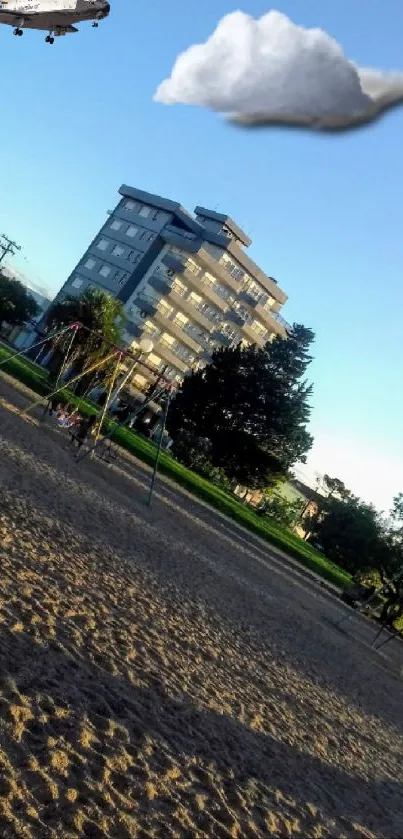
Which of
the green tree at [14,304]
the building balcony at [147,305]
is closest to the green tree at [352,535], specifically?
the building balcony at [147,305]

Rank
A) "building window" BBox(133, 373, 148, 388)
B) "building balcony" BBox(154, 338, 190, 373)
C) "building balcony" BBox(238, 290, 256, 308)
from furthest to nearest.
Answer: "building balcony" BBox(238, 290, 256, 308), "building balcony" BBox(154, 338, 190, 373), "building window" BBox(133, 373, 148, 388)

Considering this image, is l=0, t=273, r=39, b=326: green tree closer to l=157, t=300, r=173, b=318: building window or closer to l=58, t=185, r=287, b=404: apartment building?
l=58, t=185, r=287, b=404: apartment building

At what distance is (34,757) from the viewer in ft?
16.3

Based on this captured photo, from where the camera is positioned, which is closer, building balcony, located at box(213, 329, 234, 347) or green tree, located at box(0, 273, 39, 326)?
green tree, located at box(0, 273, 39, 326)

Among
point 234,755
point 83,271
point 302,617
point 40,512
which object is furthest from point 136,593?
point 83,271

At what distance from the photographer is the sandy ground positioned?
5195 millimetres

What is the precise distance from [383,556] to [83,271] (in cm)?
4810

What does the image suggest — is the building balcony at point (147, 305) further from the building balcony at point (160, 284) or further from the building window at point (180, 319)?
the building window at point (180, 319)

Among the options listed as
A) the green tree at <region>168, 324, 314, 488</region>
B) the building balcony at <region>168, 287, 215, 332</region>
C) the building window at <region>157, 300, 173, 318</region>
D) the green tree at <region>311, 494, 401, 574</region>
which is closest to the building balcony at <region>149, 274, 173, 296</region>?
the building balcony at <region>168, 287, 215, 332</region>

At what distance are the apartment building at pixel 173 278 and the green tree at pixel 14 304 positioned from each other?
574 centimetres

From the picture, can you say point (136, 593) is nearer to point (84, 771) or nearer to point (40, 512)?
point (40, 512)

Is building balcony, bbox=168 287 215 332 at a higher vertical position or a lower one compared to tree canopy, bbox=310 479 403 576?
higher

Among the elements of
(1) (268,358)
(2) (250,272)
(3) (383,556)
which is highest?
(2) (250,272)

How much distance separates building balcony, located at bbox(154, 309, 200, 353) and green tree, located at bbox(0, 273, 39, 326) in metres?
18.0
